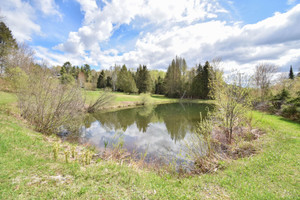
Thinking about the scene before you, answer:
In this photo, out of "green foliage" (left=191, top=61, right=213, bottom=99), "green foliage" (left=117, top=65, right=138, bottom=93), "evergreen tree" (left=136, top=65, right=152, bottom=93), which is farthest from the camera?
"evergreen tree" (left=136, top=65, right=152, bottom=93)

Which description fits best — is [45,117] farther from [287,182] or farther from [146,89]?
[146,89]

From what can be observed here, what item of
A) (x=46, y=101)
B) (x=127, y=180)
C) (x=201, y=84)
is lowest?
(x=127, y=180)

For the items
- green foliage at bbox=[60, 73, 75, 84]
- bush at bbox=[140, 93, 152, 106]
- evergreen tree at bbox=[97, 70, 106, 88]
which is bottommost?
bush at bbox=[140, 93, 152, 106]

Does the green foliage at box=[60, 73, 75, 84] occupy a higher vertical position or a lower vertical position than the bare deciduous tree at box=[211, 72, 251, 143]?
higher

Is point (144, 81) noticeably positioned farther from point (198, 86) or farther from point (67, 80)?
point (67, 80)

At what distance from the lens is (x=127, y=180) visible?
4070 millimetres

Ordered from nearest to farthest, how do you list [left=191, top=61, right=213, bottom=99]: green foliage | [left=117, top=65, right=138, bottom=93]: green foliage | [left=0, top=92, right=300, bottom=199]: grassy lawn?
1. [left=0, top=92, right=300, bottom=199]: grassy lawn
2. [left=191, top=61, right=213, bottom=99]: green foliage
3. [left=117, top=65, right=138, bottom=93]: green foliage

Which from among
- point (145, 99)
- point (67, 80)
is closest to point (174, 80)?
point (145, 99)

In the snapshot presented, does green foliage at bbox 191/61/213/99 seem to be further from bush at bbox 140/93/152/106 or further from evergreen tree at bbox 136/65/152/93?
bush at bbox 140/93/152/106

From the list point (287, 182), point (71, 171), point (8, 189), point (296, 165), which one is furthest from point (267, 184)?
point (8, 189)

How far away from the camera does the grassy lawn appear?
3.36 metres

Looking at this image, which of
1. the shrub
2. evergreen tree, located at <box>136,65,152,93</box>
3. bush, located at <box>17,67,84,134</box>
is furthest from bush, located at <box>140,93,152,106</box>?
bush, located at <box>17,67,84,134</box>

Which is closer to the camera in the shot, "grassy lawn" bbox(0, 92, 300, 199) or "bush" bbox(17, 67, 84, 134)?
"grassy lawn" bbox(0, 92, 300, 199)

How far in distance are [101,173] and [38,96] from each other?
25.9 ft
